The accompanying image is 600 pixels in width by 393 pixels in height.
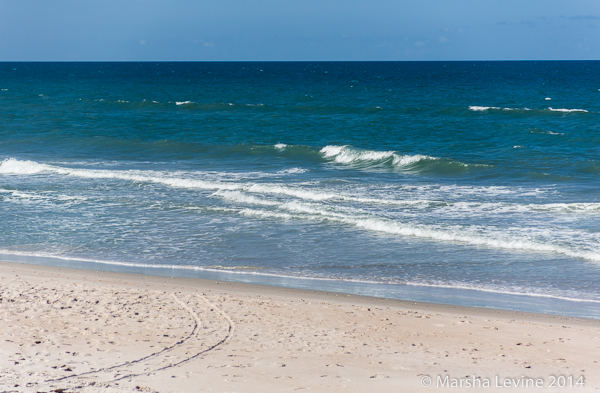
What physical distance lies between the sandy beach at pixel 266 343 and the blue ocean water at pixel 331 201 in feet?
4.14

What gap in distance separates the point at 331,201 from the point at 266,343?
32.8 feet

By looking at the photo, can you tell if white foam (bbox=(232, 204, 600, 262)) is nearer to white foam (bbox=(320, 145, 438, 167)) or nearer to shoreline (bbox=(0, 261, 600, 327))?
shoreline (bbox=(0, 261, 600, 327))

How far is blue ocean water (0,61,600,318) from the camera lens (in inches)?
427

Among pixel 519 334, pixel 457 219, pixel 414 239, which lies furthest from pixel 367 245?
pixel 519 334

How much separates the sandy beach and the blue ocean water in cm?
126

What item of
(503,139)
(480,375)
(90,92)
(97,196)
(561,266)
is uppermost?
(90,92)

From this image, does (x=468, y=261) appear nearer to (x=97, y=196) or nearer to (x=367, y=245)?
(x=367, y=245)

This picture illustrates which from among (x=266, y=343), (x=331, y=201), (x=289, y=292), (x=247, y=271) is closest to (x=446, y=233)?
(x=331, y=201)

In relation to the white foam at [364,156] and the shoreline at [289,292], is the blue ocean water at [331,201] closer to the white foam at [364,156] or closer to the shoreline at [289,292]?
the white foam at [364,156]

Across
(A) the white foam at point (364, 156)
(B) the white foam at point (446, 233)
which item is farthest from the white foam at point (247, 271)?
(A) the white foam at point (364, 156)

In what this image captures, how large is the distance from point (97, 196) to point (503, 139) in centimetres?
1979

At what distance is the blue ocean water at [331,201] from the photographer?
35.6 feet

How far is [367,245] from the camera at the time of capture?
41.0ft

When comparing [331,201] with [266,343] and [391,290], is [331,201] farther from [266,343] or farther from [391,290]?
[266,343]
